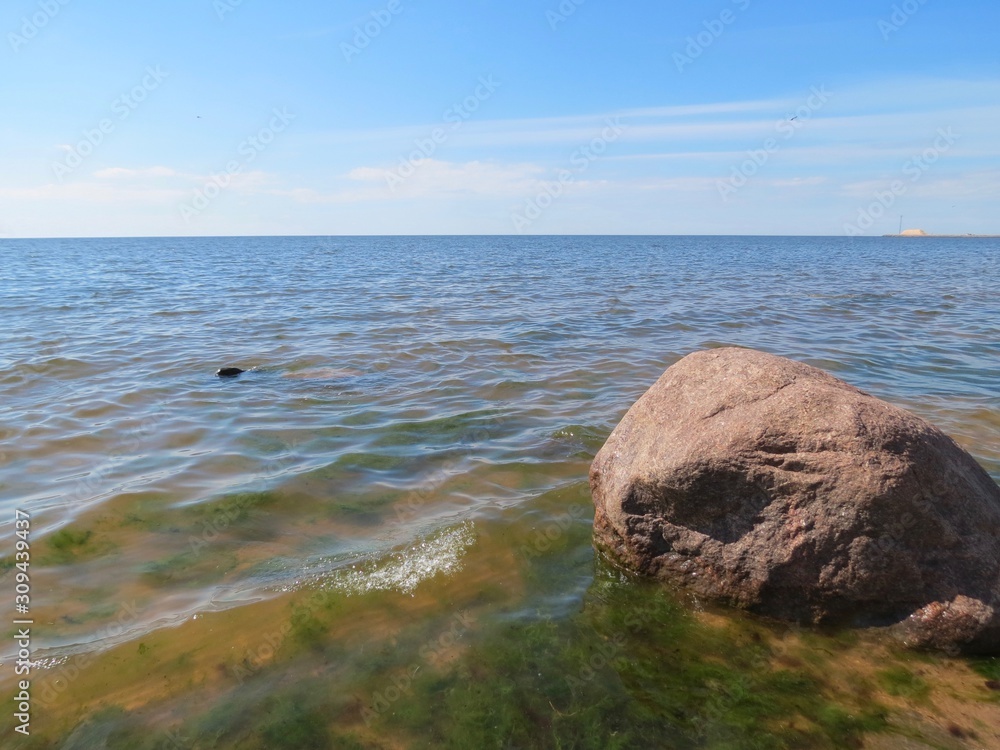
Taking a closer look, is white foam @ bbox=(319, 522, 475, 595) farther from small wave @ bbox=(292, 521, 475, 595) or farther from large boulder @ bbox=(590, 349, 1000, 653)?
large boulder @ bbox=(590, 349, 1000, 653)

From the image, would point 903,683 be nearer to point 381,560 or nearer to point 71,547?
point 381,560

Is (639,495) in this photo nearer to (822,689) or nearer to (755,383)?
(755,383)

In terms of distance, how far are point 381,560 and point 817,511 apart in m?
2.98

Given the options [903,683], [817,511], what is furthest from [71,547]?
[903,683]

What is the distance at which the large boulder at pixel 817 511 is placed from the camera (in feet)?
11.0

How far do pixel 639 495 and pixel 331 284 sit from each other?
22.3 m

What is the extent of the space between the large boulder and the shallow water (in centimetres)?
23

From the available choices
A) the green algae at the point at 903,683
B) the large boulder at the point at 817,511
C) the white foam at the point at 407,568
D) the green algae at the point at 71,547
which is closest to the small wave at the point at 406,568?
the white foam at the point at 407,568

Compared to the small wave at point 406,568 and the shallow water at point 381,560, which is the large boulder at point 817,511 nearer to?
the shallow water at point 381,560

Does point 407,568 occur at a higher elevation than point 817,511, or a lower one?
lower

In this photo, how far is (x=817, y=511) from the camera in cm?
349

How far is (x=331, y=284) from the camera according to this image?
80.1 ft

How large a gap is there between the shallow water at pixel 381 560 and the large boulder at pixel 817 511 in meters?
0.23

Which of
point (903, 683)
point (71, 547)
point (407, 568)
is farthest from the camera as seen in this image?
point (71, 547)
